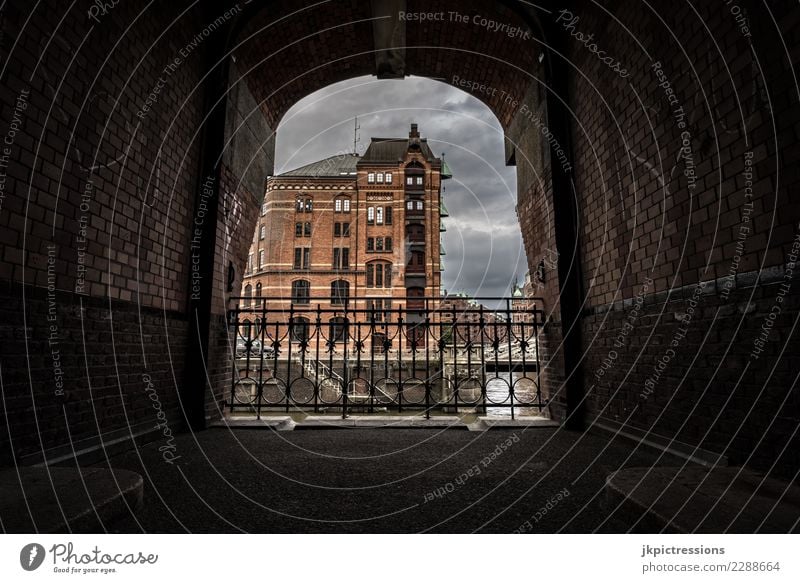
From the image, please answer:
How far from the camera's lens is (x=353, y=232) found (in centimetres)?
3300

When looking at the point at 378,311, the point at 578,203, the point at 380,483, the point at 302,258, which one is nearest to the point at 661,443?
the point at 380,483

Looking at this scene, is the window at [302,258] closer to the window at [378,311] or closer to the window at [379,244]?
the window at [379,244]

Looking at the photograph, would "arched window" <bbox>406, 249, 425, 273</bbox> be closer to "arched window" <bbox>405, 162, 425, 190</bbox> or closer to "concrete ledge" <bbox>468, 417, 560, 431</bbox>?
"arched window" <bbox>405, 162, 425, 190</bbox>

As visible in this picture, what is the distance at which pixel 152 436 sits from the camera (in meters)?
3.87

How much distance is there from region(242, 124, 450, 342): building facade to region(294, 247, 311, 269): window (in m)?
0.08

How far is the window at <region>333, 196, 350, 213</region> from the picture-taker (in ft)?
109

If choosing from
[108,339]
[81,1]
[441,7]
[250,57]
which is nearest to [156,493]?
[108,339]

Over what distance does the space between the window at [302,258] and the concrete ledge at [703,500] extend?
31551 millimetres

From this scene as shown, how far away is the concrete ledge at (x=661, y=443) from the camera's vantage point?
2766mm

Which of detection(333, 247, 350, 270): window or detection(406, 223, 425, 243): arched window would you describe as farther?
detection(406, 223, 425, 243): arched window

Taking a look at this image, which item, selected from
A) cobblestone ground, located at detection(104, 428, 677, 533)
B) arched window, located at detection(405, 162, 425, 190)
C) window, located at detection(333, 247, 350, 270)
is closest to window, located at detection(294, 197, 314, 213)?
window, located at detection(333, 247, 350, 270)

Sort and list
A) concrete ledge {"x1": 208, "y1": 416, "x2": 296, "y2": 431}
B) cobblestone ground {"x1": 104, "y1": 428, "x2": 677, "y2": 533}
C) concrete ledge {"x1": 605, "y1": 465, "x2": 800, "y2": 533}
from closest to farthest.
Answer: concrete ledge {"x1": 605, "y1": 465, "x2": 800, "y2": 533}, cobblestone ground {"x1": 104, "y1": 428, "x2": 677, "y2": 533}, concrete ledge {"x1": 208, "y1": 416, "x2": 296, "y2": 431}

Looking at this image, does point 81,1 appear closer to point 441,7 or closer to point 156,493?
point 156,493

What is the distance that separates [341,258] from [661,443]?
30338mm
